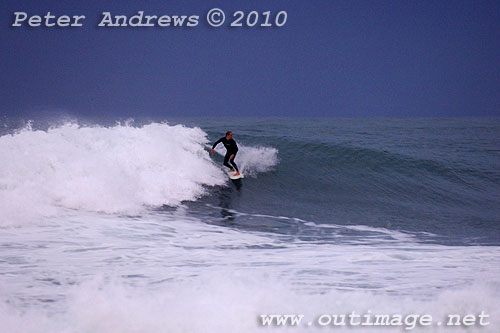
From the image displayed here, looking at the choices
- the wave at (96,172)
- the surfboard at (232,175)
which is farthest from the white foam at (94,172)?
the surfboard at (232,175)

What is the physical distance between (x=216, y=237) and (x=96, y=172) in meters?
4.59

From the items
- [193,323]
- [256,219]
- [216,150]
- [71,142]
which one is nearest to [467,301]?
[193,323]

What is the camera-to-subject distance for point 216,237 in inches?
329

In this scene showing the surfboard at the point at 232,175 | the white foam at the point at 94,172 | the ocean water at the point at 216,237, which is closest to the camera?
the ocean water at the point at 216,237

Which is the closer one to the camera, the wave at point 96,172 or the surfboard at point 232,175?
the wave at point 96,172

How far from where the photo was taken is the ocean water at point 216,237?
4676mm

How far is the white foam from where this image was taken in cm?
978

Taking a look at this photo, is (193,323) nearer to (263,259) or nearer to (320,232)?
(263,259)

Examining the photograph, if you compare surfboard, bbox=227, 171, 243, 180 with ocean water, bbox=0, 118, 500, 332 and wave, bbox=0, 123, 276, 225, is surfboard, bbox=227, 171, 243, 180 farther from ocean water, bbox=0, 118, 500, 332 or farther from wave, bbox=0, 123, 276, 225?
ocean water, bbox=0, 118, 500, 332

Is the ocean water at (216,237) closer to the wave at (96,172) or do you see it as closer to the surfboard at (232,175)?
the wave at (96,172)

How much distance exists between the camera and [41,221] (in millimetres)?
8445

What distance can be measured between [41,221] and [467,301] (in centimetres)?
727

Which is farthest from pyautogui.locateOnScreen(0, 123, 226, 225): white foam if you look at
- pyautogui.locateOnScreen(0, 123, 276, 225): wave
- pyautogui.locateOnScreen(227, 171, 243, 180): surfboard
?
pyautogui.locateOnScreen(227, 171, 243, 180): surfboard

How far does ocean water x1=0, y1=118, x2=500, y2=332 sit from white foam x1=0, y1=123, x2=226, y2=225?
47 millimetres
